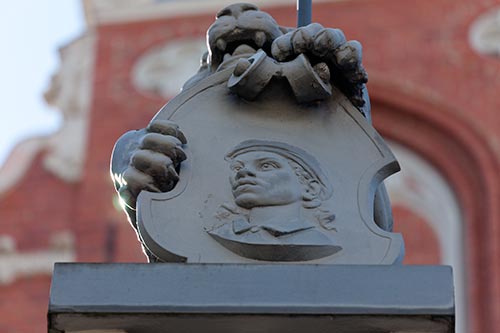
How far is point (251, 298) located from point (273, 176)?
249mm

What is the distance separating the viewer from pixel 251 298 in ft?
6.66

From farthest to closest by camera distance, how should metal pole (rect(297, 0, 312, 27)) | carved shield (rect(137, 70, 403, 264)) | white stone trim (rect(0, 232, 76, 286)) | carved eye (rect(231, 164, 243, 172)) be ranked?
white stone trim (rect(0, 232, 76, 286)) < metal pole (rect(297, 0, 312, 27)) < carved eye (rect(231, 164, 243, 172)) < carved shield (rect(137, 70, 403, 264))

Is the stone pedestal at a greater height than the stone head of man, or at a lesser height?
lesser

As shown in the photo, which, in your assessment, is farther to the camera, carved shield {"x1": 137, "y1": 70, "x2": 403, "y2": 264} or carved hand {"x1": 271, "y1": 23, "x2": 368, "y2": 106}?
carved hand {"x1": 271, "y1": 23, "x2": 368, "y2": 106}

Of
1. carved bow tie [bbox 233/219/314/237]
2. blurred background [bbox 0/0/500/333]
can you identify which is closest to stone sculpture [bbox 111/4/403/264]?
carved bow tie [bbox 233/219/314/237]

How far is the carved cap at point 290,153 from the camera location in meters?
2.23

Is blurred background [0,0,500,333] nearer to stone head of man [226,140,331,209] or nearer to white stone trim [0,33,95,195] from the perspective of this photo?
white stone trim [0,33,95,195]

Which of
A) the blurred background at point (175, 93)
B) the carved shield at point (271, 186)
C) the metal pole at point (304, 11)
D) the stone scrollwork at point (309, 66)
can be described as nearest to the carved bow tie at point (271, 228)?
the carved shield at point (271, 186)

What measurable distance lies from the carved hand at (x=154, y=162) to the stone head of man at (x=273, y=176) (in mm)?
80

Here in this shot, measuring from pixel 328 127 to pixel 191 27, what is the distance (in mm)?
7266

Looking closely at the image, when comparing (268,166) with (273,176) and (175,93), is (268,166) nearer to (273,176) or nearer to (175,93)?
(273,176)

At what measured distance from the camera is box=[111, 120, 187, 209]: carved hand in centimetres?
222

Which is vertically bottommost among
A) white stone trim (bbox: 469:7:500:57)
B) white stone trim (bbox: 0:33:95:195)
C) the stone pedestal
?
the stone pedestal

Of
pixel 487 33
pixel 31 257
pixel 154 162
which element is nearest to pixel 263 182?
pixel 154 162
